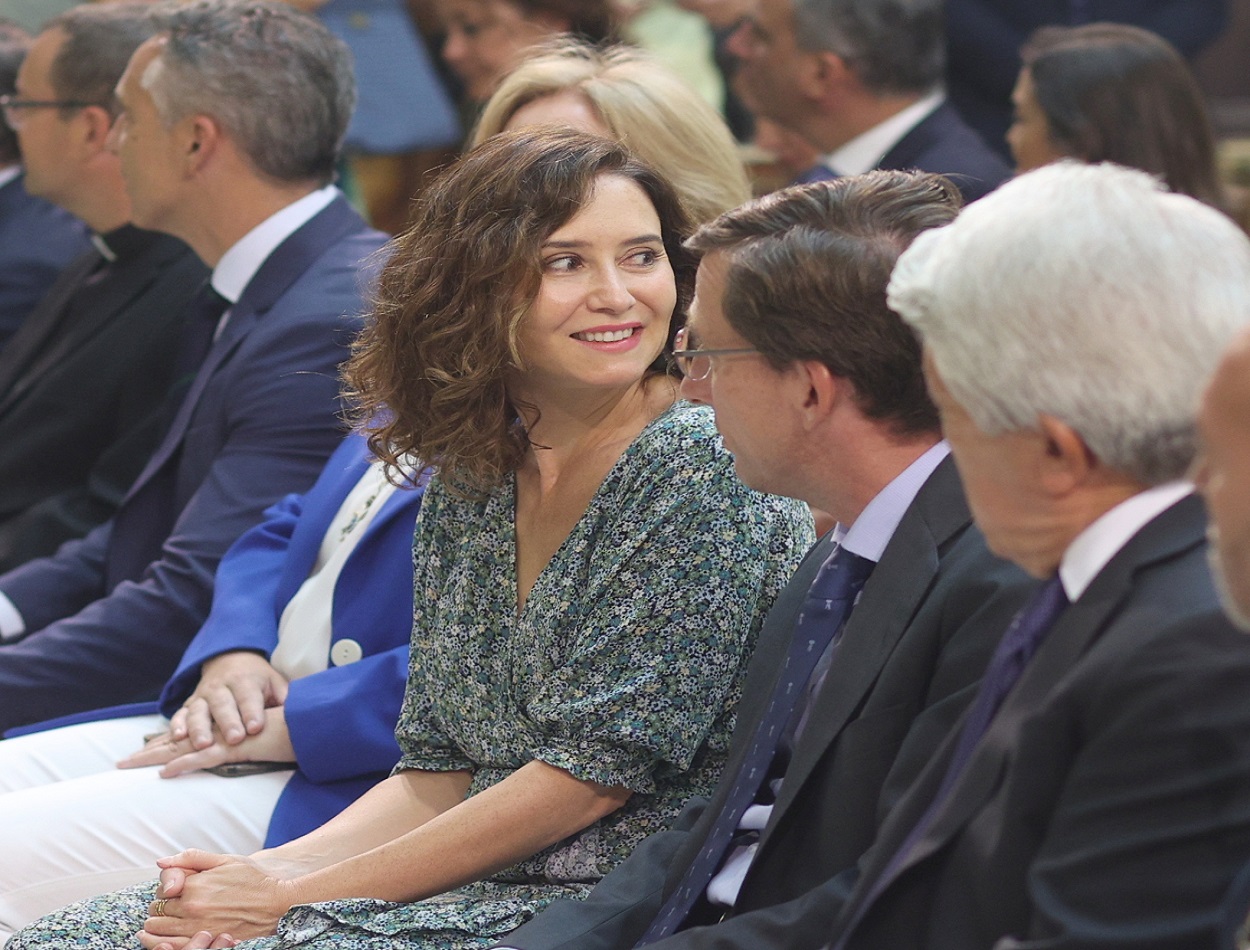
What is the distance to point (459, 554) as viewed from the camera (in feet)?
7.53

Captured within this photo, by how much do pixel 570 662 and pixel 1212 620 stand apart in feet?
3.24

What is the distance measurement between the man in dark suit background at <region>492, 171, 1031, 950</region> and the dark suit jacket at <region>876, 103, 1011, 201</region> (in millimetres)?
2449

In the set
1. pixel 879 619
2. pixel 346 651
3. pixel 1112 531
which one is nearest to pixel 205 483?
pixel 346 651

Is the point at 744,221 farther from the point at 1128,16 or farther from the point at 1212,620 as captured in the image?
the point at 1128,16

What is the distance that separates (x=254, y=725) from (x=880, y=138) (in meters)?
2.66

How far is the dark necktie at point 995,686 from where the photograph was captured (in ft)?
4.64

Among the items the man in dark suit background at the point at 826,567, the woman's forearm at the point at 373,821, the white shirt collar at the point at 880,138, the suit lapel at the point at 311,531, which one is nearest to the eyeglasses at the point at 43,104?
the suit lapel at the point at 311,531

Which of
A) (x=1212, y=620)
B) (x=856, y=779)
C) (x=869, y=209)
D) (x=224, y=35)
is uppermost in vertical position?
(x=224, y=35)

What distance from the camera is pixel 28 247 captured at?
4637 mm

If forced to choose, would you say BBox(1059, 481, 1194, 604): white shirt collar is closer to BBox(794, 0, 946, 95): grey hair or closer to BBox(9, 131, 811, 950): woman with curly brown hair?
BBox(9, 131, 811, 950): woman with curly brown hair

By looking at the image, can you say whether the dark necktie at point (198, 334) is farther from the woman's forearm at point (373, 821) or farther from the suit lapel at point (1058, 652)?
the suit lapel at point (1058, 652)

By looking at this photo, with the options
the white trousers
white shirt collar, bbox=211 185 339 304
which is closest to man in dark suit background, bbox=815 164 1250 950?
the white trousers

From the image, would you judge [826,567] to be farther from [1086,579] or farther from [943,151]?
[943,151]

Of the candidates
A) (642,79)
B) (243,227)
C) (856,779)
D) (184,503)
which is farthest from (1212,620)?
(243,227)
